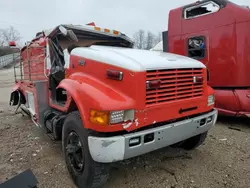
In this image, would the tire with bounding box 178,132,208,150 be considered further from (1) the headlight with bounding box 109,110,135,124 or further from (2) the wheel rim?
(2) the wheel rim

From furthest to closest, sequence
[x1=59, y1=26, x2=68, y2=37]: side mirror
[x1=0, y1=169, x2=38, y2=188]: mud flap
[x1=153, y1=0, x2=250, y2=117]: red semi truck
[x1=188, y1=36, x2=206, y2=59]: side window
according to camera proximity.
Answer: [x1=188, y1=36, x2=206, y2=59]: side window → [x1=153, y1=0, x2=250, y2=117]: red semi truck → [x1=59, y1=26, x2=68, y2=37]: side mirror → [x1=0, y1=169, x2=38, y2=188]: mud flap

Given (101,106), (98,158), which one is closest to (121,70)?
(101,106)

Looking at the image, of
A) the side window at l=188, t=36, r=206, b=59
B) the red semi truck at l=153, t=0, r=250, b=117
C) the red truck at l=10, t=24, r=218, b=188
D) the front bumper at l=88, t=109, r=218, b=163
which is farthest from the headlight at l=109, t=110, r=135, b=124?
the side window at l=188, t=36, r=206, b=59

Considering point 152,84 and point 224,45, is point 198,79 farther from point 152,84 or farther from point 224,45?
point 224,45

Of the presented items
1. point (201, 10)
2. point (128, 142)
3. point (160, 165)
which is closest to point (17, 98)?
point (160, 165)

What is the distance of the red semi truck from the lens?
15.3 feet

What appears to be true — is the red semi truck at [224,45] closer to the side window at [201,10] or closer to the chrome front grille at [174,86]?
the side window at [201,10]

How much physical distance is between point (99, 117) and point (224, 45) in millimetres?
3977

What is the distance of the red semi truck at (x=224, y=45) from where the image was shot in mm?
4672

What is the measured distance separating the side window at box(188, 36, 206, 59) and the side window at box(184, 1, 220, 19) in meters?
0.60

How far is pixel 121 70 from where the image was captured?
2.34 m

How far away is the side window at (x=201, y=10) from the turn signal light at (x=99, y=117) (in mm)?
4296

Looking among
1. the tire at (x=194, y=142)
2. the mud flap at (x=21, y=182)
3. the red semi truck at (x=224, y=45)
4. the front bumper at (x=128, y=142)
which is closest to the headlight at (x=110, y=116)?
the front bumper at (x=128, y=142)

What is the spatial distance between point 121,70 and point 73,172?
144 centimetres
